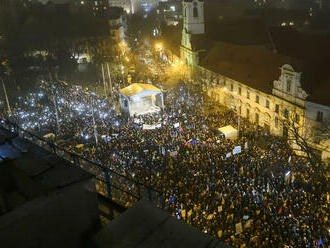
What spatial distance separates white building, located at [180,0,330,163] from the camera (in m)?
29.1

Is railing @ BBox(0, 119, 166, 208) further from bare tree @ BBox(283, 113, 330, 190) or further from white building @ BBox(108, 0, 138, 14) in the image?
white building @ BBox(108, 0, 138, 14)

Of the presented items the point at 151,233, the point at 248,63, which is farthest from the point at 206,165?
the point at 248,63

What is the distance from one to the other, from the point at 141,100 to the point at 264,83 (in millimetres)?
14158

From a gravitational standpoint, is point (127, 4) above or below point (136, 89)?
above

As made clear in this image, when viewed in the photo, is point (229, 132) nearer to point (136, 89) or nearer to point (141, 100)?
point (141, 100)

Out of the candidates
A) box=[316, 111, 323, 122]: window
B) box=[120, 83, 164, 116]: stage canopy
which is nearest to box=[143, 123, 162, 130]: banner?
box=[120, 83, 164, 116]: stage canopy

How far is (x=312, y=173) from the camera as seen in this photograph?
23938mm

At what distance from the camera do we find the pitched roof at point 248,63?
36.0 m

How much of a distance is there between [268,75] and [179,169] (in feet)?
62.4

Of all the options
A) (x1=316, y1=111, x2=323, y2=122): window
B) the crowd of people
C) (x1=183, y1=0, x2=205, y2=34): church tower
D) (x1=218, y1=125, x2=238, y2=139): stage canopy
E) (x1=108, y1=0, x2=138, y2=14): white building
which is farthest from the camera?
(x1=108, y1=0, x2=138, y2=14): white building

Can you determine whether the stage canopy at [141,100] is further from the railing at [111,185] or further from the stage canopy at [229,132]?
the railing at [111,185]

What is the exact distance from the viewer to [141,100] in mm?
38000

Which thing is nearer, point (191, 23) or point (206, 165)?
point (206, 165)

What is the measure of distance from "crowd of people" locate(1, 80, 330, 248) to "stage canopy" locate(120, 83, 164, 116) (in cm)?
193
